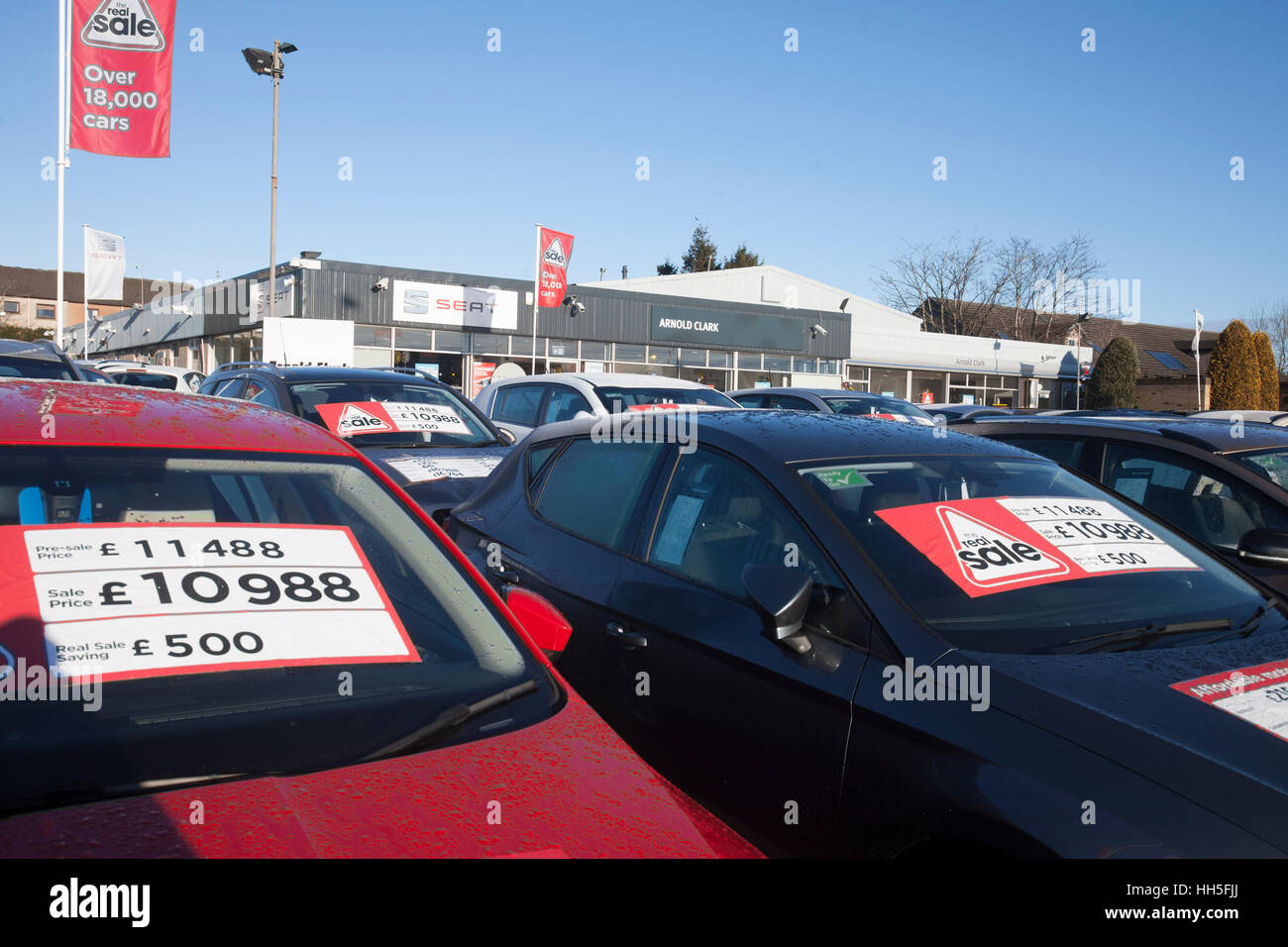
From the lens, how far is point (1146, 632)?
250 centimetres

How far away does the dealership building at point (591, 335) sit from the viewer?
1014 inches

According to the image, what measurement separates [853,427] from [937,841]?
66.8 inches

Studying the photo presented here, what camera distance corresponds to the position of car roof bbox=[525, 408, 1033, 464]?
10.1 ft

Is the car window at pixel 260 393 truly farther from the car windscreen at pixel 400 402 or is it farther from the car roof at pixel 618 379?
the car roof at pixel 618 379

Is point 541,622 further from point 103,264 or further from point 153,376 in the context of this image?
point 103,264

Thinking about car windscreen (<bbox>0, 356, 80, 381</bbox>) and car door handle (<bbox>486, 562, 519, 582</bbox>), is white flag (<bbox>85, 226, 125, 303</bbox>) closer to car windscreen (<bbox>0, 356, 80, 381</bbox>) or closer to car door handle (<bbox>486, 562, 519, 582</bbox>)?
car windscreen (<bbox>0, 356, 80, 381</bbox>)

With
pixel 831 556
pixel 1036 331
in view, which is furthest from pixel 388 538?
pixel 1036 331

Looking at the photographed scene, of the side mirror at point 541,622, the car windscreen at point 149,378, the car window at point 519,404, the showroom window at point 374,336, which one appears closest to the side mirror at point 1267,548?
the side mirror at point 541,622

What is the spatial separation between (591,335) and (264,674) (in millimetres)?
29300

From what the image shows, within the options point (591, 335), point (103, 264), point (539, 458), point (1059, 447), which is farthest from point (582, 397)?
point (591, 335)

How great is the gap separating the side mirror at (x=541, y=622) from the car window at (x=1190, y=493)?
3151mm
